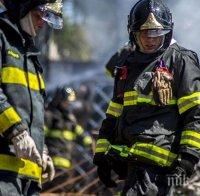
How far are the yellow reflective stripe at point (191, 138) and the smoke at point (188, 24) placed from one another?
310cm

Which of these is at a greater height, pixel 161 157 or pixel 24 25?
pixel 24 25

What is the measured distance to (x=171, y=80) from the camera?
15.0 feet

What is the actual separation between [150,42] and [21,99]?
39.8 inches

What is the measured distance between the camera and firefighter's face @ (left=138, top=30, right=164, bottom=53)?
4684mm

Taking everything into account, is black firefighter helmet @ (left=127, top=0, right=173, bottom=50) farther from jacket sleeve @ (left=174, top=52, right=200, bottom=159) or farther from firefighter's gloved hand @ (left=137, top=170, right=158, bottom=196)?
firefighter's gloved hand @ (left=137, top=170, right=158, bottom=196)

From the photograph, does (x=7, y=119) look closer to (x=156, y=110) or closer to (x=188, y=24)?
(x=156, y=110)

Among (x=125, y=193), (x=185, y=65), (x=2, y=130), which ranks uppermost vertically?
(x=185, y=65)

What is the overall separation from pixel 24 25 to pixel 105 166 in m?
1.18

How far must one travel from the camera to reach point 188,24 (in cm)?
795

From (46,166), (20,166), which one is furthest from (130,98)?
(20,166)

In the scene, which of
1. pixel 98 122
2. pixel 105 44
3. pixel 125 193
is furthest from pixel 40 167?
pixel 105 44

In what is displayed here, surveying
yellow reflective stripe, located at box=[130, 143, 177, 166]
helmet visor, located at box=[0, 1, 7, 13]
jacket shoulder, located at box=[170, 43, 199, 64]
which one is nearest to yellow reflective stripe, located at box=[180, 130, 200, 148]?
yellow reflective stripe, located at box=[130, 143, 177, 166]

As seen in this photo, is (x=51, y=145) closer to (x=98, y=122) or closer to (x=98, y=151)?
(x=98, y=122)

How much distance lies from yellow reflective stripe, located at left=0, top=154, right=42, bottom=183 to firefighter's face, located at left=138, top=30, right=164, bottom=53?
111 cm
